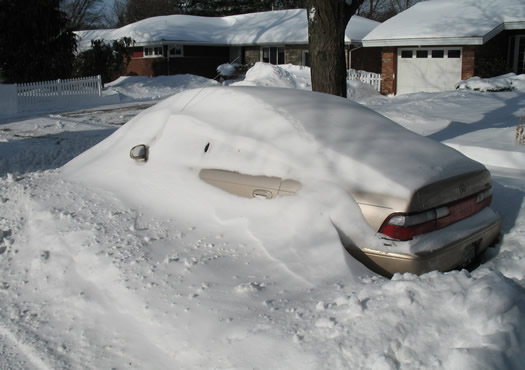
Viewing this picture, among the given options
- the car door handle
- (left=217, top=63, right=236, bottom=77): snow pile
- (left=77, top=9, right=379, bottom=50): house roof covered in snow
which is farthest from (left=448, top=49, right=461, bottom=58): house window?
the car door handle

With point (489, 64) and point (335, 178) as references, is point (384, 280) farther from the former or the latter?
point (489, 64)

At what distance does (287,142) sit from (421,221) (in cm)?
121

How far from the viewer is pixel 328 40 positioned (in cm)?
845

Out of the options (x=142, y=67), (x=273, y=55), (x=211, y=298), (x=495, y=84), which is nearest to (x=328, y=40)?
(x=211, y=298)

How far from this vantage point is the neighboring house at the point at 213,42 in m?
31.1

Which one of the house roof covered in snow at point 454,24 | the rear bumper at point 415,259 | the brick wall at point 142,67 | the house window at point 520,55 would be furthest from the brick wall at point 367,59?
the rear bumper at point 415,259

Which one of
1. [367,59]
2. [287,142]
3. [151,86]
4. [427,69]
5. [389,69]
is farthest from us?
[367,59]

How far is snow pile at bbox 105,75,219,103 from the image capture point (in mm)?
24203

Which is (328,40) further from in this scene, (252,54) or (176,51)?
(252,54)

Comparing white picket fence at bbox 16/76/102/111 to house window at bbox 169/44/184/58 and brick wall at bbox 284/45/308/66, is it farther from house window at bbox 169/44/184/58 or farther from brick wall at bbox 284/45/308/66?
brick wall at bbox 284/45/308/66

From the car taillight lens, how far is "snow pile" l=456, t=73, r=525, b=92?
16940mm

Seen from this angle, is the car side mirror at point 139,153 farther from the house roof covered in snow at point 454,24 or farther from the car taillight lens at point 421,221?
the house roof covered in snow at point 454,24

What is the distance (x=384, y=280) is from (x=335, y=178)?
2.70 feet

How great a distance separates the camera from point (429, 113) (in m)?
14.3
